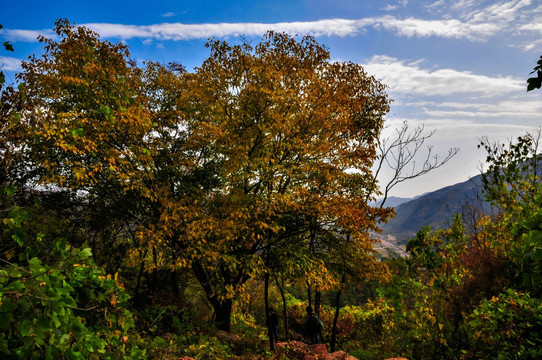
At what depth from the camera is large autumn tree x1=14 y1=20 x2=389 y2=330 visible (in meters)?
8.41

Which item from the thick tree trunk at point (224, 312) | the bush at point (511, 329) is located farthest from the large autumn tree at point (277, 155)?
the bush at point (511, 329)

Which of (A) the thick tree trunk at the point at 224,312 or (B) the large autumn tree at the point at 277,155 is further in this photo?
(A) the thick tree trunk at the point at 224,312

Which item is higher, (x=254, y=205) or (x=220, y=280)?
(x=254, y=205)

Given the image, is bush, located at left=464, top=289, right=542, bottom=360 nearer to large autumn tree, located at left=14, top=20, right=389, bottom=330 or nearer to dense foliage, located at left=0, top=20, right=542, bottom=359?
dense foliage, located at left=0, top=20, right=542, bottom=359

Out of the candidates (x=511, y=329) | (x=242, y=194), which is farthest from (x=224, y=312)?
(x=511, y=329)

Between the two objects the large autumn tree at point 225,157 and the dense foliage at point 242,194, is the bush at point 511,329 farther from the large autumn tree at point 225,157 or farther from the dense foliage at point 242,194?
the large autumn tree at point 225,157

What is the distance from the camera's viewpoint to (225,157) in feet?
38.9

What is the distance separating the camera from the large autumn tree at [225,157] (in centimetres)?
841

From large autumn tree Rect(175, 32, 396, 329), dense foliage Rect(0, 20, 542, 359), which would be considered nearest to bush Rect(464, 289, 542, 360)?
dense foliage Rect(0, 20, 542, 359)

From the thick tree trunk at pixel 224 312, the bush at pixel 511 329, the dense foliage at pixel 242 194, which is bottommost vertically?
the thick tree trunk at pixel 224 312

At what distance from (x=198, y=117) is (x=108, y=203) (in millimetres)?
5157

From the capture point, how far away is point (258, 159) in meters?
8.48

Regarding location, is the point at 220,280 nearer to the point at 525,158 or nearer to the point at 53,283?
the point at 53,283

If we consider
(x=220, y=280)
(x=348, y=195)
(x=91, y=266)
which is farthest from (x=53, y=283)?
(x=348, y=195)
